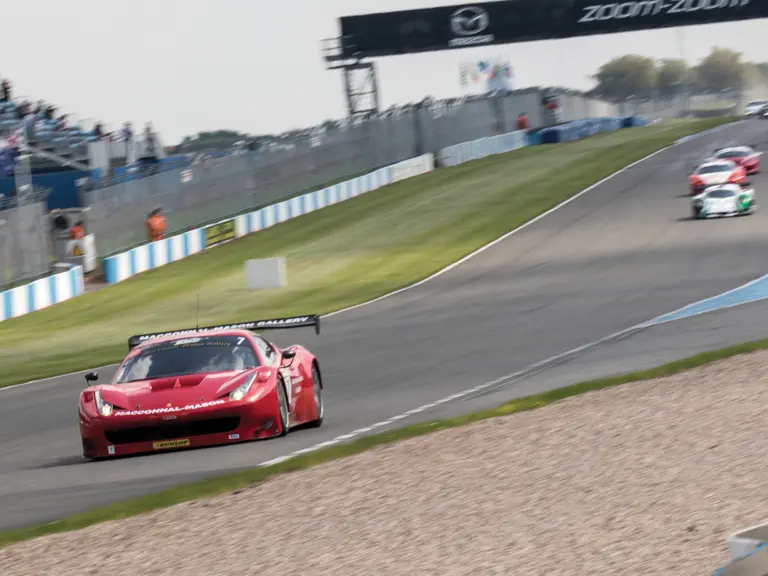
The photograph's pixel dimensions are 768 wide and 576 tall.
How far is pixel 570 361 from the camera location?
17438 millimetres

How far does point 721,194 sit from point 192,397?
28.2 metres

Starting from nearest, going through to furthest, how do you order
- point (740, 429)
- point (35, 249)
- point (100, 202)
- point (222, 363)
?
1. point (740, 429)
2. point (222, 363)
3. point (35, 249)
4. point (100, 202)

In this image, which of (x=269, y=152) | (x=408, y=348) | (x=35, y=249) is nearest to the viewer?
(x=408, y=348)

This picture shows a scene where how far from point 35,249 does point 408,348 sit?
1383 centimetres

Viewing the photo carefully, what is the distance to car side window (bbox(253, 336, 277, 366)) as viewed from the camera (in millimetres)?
12819

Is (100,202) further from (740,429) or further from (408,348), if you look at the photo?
(740,429)

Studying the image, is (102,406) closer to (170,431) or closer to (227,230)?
(170,431)

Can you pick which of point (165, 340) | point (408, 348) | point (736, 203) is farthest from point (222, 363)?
point (736, 203)

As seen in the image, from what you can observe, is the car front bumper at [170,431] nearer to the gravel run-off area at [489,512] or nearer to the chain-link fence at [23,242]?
the gravel run-off area at [489,512]

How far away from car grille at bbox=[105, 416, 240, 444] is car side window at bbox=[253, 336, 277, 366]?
897mm

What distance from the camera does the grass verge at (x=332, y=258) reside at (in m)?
27.3

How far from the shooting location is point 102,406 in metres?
12.0

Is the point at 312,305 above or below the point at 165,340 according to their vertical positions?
below

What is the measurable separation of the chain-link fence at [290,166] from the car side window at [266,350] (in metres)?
22.7
